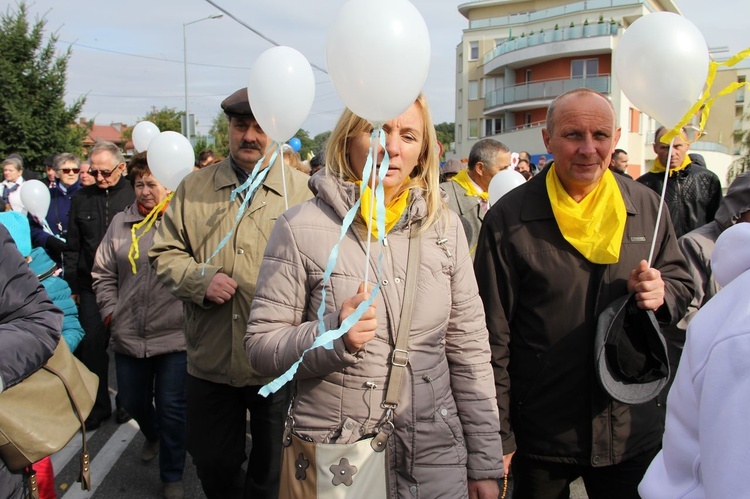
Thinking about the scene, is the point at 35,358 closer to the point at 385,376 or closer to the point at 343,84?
the point at 385,376

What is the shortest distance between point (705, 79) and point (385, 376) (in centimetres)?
189

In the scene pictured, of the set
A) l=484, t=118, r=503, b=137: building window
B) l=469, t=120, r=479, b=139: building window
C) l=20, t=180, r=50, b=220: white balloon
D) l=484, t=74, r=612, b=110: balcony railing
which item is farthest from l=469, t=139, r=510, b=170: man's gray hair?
l=469, t=120, r=479, b=139: building window

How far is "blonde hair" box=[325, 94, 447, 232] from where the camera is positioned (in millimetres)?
2146

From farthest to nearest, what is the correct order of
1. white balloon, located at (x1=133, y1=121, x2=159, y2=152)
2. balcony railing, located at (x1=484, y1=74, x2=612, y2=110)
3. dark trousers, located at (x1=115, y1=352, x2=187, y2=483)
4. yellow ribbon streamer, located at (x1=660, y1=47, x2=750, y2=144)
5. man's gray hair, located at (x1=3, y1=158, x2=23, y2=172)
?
balcony railing, located at (x1=484, y1=74, x2=612, y2=110) < man's gray hair, located at (x1=3, y1=158, x2=23, y2=172) < white balloon, located at (x1=133, y1=121, x2=159, y2=152) < dark trousers, located at (x1=115, y1=352, x2=187, y2=483) < yellow ribbon streamer, located at (x1=660, y1=47, x2=750, y2=144)

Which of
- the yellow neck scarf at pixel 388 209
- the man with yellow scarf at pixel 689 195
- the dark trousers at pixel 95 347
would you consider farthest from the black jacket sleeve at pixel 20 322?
the man with yellow scarf at pixel 689 195

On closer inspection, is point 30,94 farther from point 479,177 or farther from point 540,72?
point 540,72

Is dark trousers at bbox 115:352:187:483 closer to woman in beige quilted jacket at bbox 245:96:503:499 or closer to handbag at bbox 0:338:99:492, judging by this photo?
handbag at bbox 0:338:99:492

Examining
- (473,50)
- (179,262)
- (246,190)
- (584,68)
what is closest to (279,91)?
(246,190)

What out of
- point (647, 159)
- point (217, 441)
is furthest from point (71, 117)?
point (647, 159)

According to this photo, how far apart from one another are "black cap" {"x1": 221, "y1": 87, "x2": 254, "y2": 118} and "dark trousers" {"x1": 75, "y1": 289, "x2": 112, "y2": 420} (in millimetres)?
2567

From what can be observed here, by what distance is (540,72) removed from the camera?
4091 cm

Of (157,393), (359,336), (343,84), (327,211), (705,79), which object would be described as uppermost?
(705,79)

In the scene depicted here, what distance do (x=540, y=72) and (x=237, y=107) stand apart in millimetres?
40804

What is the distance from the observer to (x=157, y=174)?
3928mm
